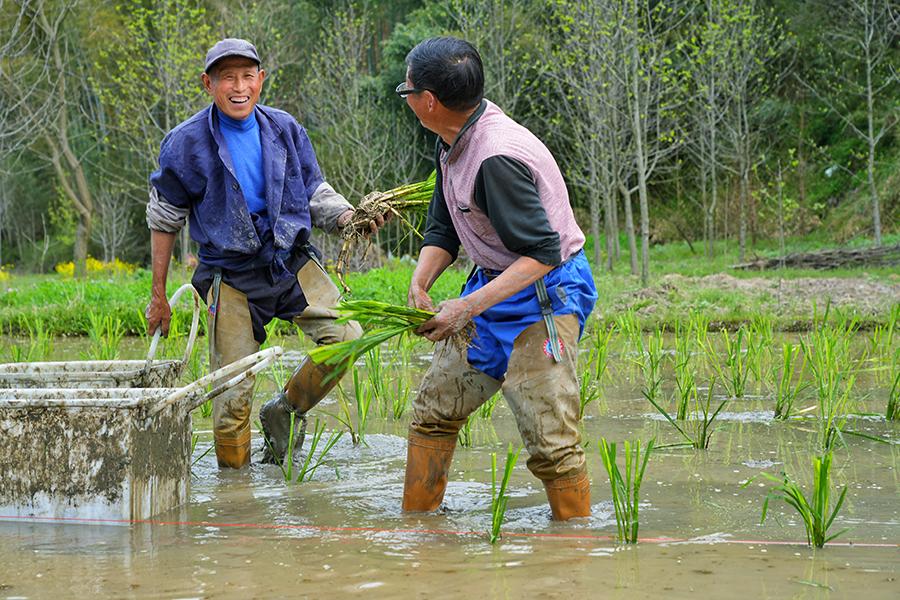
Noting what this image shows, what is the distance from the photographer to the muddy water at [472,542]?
279 cm

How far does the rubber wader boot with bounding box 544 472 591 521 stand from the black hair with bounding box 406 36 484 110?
3.97 ft

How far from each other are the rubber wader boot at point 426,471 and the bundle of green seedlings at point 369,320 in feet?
1.44

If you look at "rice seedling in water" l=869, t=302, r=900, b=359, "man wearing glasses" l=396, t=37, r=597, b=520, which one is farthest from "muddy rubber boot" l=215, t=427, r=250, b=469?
"rice seedling in water" l=869, t=302, r=900, b=359

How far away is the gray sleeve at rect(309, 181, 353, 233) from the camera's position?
14.8 ft

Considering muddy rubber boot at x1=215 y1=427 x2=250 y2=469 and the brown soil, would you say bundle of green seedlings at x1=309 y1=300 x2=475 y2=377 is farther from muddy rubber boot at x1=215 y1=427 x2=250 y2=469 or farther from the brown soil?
the brown soil

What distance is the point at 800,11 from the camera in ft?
74.7

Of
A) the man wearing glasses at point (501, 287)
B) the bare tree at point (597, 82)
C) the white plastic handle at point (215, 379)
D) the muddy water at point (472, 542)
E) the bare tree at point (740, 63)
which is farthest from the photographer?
the bare tree at point (740, 63)

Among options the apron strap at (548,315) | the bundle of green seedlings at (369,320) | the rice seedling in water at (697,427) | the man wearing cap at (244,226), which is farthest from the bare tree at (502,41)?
the bundle of green seedlings at (369,320)

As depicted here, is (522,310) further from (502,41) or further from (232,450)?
(502,41)

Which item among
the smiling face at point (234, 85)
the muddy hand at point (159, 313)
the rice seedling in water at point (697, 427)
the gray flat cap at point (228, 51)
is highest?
the gray flat cap at point (228, 51)

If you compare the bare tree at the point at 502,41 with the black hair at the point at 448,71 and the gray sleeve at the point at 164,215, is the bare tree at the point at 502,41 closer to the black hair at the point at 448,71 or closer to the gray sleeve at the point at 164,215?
the gray sleeve at the point at 164,215

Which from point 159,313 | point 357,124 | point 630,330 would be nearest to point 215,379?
point 159,313

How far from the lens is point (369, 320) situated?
3.28 m

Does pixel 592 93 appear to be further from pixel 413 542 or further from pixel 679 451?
pixel 413 542
